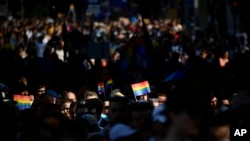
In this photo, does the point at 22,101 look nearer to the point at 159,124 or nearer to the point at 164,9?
the point at 159,124

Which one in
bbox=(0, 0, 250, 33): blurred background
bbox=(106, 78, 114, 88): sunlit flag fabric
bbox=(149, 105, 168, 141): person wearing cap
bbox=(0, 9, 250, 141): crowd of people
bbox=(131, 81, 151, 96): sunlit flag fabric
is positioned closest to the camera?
bbox=(149, 105, 168, 141): person wearing cap

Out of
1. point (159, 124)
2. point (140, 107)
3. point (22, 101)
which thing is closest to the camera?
point (159, 124)

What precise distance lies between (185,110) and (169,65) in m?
14.4

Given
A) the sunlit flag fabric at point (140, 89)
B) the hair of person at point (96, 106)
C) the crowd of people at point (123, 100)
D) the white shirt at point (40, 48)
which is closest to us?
the crowd of people at point (123, 100)

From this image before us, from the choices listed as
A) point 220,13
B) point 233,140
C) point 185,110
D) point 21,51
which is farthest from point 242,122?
point 220,13

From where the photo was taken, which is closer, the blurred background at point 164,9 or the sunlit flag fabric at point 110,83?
the sunlit flag fabric at point 110,83

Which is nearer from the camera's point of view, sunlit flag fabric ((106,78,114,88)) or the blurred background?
sunlit flag fabric ((106,78,114,88))

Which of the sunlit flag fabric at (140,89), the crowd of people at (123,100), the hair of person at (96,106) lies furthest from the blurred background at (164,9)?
the hair of person at (96,106)

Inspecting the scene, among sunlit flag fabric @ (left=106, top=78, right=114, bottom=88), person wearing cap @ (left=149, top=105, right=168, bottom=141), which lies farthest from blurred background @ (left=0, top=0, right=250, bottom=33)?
person wearing cap @ (left=149, top=105, right=168, bottom=141)

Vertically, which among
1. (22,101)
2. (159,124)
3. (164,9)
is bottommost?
(159,124)

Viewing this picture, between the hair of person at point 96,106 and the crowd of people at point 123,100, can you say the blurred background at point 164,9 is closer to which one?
the crowd of people at point 123,100

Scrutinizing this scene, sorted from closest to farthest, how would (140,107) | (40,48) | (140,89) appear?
(140,107), (140,89), (40,48)

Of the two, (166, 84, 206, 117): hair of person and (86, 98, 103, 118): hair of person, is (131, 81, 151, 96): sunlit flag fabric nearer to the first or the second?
(86, 98, 103, 118): hair of person

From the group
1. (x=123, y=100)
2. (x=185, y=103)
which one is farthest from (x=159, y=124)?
(x=123, y=100)
